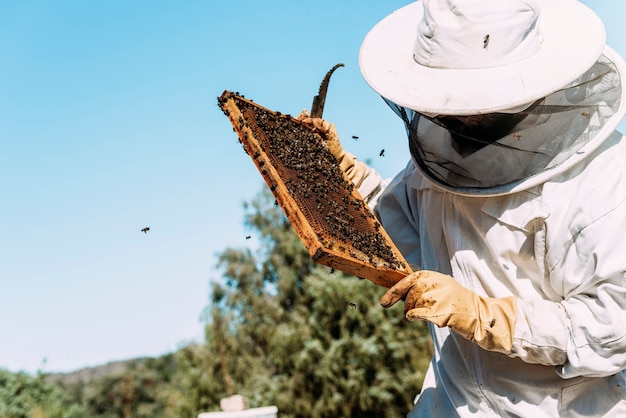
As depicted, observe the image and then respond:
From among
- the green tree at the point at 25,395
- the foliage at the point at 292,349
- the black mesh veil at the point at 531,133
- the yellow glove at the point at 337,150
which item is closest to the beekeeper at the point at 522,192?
the black mesh veil at the point at 531,133

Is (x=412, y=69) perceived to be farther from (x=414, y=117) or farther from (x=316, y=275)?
(x=316, y=275)

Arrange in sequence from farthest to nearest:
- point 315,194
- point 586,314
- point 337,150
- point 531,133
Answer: point 337,150, point 315,194, point 531,133, point 586,314

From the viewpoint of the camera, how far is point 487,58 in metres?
3.09

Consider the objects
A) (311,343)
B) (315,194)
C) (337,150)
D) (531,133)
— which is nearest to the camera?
A: (531,133)

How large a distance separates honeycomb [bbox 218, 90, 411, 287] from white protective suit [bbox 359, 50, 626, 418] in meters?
0.40

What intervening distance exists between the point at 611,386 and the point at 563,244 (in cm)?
73

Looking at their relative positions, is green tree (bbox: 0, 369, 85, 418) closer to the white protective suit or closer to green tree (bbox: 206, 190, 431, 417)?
green tree (bbox: 206, 190, 431, 417)

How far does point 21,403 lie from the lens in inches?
608

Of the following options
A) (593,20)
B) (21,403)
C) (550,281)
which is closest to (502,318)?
(550,281)

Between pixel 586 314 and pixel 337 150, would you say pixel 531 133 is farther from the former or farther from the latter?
pixel 337 150

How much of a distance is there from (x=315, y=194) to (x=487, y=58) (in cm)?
100

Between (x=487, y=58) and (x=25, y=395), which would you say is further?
(x=25, y=395)

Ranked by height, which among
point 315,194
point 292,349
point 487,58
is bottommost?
point 292,349

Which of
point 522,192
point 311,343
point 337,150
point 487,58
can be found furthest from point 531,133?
point 311,343
